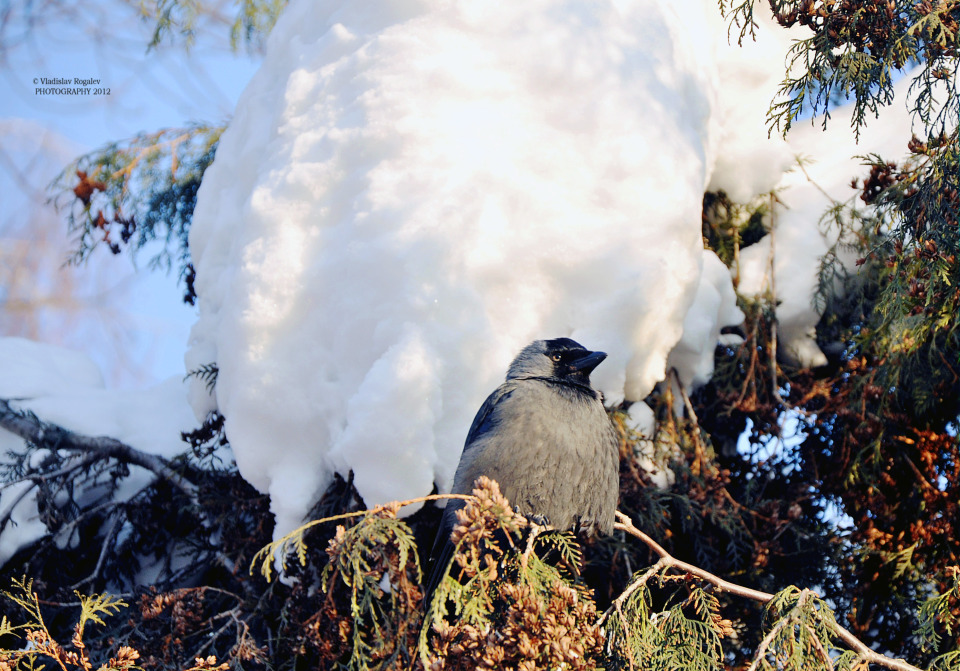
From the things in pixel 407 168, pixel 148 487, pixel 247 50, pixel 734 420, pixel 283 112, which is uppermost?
pixel 247 50

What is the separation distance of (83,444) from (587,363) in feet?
9.51

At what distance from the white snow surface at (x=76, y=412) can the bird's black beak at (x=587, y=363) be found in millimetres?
2453

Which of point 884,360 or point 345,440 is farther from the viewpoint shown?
point 884,360

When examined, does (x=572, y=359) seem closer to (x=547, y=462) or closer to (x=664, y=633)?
(x=547, y=462)

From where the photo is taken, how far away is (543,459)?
276 centimetres

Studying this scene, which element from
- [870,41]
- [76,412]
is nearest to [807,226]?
[870,41]

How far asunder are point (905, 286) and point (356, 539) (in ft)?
7.66

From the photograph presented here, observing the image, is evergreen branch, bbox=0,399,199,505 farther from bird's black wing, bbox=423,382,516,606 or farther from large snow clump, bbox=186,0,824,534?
bird's black wing, bbox=423,382,516,606

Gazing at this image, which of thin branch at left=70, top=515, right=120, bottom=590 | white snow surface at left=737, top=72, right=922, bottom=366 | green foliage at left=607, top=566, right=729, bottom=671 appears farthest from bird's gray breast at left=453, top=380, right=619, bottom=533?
thin branch at left=70, top=515, right=120, bottom=590

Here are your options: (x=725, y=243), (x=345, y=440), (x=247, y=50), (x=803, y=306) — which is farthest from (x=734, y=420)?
(x=247, y=50)

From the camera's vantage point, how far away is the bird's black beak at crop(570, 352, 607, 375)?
3.04 metres

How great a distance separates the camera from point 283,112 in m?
3.74

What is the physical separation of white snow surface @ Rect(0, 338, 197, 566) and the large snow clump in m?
0.82

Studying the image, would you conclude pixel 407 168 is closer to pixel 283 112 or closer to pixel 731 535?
pixel 283 112
